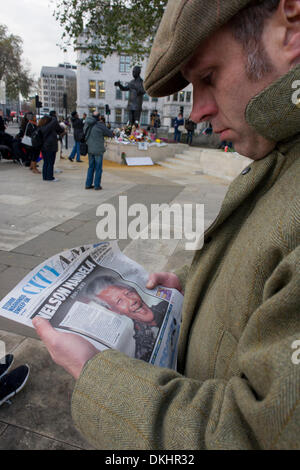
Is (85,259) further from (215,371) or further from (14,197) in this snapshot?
(14,197)

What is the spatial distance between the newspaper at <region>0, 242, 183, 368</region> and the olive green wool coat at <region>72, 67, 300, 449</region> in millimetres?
192

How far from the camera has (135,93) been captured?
45.8 feet

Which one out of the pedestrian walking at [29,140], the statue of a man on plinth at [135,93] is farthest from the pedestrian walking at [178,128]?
the pedestrian walking at [29,140]

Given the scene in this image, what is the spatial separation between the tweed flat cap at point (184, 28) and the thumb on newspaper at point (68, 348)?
0.73 metres

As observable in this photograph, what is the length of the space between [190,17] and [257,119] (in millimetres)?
242

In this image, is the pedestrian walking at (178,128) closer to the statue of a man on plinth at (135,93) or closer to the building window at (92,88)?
the statue of a man on plinth at (135,93)

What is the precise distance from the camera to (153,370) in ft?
2.19

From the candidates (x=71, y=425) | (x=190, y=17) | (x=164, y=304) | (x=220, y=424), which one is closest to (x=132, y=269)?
(x=164, y=304)

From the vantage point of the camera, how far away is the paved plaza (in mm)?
1563

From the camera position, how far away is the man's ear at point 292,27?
0.57 m

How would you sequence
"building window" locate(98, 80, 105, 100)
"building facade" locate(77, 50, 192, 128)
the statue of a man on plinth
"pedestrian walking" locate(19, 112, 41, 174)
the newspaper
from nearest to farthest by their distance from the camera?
the newspaper, "pedestrian walking" locate(19, 112, 41, 174), the statue of a man on plinth, "building facade" locate(77, 50, 192, 128), "building window" locate(98, 80, 105, 100)

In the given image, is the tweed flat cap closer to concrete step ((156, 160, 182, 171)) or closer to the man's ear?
the man's ear

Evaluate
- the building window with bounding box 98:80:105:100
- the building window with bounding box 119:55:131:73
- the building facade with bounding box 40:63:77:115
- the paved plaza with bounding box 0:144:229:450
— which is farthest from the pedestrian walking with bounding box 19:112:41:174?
the building facade with bounding box 40:63:77:115

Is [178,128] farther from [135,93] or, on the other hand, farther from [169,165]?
[169,165]
